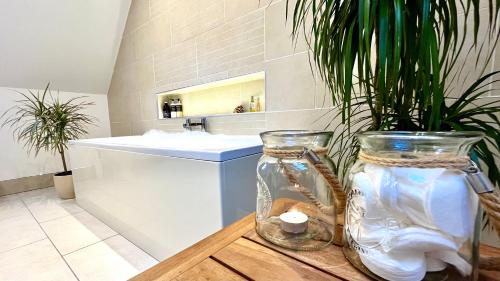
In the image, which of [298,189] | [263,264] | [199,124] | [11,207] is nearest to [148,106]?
[199,124]

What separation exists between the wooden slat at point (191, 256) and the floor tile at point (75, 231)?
1.34 metres

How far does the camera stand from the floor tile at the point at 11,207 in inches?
73.2

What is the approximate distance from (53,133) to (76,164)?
1.61 feet

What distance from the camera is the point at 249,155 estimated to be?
95 cm

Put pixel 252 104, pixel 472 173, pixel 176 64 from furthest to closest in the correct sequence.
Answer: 1. pixel 176 64
2. pixel 252 104
3. pixel 472 173

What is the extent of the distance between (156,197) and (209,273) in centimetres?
78

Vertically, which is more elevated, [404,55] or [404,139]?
[404,55]

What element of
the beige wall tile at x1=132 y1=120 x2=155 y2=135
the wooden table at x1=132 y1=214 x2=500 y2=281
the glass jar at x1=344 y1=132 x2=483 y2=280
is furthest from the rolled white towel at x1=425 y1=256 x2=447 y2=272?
the beige wall tile at x1=132 y1=120 x2=155 y2=135

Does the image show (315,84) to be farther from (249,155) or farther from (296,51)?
(249,155)

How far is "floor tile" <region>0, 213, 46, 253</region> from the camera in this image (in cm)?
142

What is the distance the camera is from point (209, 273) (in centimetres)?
42

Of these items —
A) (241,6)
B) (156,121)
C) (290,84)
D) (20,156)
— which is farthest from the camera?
(20,156)

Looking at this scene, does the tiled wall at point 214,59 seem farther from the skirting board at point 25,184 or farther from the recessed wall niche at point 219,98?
the skirting board at point 25,184

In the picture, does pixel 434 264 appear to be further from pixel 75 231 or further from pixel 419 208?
pixel 75 231
